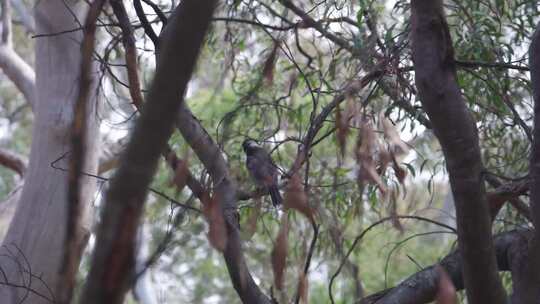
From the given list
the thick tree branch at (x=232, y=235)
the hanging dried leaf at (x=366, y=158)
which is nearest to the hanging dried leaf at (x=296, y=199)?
the hanging dried leaf at (x=366, y=158)

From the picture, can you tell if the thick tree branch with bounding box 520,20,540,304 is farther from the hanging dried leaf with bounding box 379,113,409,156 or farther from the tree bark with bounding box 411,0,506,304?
the hanging dried leaf with bounding box 379,113,409,156

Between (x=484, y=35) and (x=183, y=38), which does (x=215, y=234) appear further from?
(x=484, y=35)

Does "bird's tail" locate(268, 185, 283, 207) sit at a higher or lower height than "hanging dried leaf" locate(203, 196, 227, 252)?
higher

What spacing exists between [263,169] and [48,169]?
962 millimetres

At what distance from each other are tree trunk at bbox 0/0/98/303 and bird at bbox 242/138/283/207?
669 mm

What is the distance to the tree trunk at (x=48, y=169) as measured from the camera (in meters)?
3.28

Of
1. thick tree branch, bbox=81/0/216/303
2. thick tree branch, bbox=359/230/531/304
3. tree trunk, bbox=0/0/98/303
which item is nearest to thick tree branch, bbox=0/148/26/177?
tree trunk, bbox=0/0/98/303

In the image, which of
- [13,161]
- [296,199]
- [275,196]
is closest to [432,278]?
[275,196]

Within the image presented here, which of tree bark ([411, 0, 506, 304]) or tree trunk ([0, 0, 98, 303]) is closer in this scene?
tree bark ([411, 0, 506, 304])

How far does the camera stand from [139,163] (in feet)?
3.78

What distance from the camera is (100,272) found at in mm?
1101

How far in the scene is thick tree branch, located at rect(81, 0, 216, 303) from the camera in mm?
1094

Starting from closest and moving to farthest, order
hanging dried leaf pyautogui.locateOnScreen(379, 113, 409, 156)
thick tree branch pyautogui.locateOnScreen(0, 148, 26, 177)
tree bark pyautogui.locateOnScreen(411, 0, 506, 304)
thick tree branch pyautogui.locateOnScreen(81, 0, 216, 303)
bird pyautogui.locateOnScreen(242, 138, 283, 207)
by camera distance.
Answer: thick tree branch pyautogui.locateOnScreen(81, 0, 216, 303), tree bark pyautogui.locateOnScreen(411, 0, 506, 304), hanging dried leaf pyautogui.locateOnScreen(379, 113, 409, 156), bird pyautogui.locateOnScreen(242, 138, 283, 207), thick tree branch pyautogui.locateOnScreen(0, 148, 26, 177)

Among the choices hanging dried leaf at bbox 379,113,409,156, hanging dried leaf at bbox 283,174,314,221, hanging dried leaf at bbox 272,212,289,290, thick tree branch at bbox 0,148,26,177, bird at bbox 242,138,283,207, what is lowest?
hanging dried leaf at bbox 272,212,289,290
